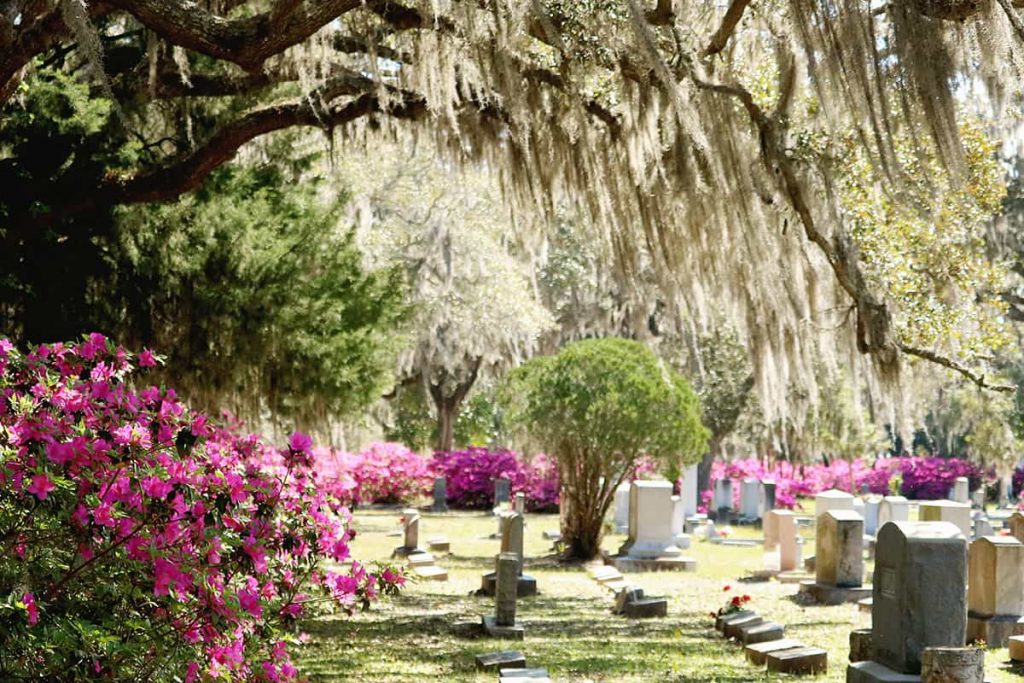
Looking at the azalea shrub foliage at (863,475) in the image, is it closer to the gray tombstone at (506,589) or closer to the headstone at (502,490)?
the headstone at (502,490)

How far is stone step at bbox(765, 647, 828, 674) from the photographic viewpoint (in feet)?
26.4

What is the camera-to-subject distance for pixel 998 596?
9.32 meters

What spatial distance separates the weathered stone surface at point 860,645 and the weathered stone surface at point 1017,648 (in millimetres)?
1265

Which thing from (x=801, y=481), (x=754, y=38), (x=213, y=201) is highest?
(x=754, y=38)

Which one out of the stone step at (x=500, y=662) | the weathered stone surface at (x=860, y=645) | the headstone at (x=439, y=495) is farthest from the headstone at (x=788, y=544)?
the headstone at (x=439, y=495)

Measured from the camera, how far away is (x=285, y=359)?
10.3m

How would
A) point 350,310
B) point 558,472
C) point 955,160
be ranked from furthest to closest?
point 558,472
point 350,310
point 955,160

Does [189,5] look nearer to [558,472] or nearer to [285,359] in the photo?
[285,359]

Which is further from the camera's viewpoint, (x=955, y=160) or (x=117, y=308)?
(x=117, y=308)

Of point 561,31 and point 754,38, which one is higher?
point 754,38

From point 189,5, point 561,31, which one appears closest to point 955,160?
point 561,31

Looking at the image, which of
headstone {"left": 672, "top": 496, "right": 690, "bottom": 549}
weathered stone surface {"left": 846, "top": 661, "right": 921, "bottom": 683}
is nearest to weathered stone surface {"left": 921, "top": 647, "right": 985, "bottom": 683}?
weathered stone surface {"left": 846, "top": 661, "right": 921, "bottom": 683}

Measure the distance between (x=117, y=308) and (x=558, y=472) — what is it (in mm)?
8279

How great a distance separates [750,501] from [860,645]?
19.0 m
